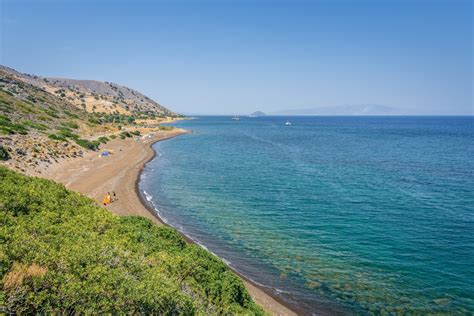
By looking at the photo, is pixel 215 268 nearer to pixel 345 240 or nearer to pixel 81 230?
pixel 81 230

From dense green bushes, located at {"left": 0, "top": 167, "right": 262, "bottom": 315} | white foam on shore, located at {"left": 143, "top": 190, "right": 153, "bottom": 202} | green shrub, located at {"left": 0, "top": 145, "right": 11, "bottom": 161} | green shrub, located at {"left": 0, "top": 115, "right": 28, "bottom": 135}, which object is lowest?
white foam on shore, located at {"left": 143, "top": 190, "right": 153, "bottom": 202}

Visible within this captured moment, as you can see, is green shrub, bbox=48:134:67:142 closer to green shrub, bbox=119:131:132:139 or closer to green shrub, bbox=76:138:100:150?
green shrub, bbox=76:138:100:150

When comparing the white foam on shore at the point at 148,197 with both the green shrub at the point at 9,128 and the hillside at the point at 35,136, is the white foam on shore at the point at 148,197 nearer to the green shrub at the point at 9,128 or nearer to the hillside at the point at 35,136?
the hillside at the point at 35,136

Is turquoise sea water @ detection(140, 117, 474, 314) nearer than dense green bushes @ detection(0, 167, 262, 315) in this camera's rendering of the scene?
No

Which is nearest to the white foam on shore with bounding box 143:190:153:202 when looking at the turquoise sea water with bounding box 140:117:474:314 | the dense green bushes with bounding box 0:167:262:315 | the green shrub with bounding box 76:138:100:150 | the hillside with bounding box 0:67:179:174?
the turquoise sea water with bounding box 140:117:474:314

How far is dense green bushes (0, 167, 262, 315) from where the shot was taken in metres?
8.79

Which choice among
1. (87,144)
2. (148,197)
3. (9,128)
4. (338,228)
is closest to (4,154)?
(9,128)

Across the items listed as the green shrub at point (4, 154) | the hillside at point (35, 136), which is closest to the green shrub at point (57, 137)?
the hillside at point (35, 136)

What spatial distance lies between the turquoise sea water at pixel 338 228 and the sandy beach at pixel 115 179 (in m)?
1.40

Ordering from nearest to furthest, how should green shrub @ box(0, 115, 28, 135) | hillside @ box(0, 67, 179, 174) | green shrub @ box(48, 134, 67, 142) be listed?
hillside @ box(0, 67, 179, 174), green shrub @ box(0, 115, 28, 135), green shrub @ box(48, 134, 67, 142)

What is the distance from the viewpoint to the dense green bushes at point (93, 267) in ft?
28.8

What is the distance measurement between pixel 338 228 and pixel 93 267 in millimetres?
22328

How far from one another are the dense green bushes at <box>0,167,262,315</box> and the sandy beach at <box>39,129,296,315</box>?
176 inches

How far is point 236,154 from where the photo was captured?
72375 millimetres
